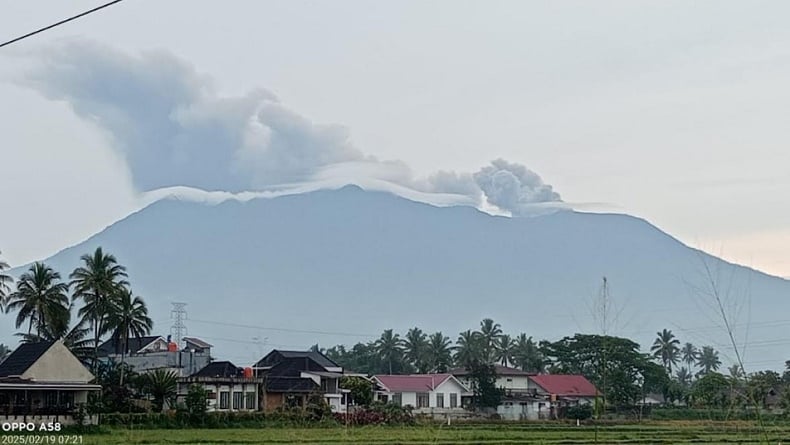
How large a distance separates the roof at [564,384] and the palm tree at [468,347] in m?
18.2

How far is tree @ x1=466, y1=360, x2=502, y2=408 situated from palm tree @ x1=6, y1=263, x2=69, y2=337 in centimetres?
2572

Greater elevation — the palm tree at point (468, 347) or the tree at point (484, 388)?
the palm tree at point (468, 347)

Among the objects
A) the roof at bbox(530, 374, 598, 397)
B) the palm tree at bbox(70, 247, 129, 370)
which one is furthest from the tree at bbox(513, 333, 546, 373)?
the palm tree at bbox(70, 247, 129, 370)

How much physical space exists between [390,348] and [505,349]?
12.0 m

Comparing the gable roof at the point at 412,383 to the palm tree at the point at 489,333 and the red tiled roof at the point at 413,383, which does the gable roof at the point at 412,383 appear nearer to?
the red tiled roof at the point at 413,383

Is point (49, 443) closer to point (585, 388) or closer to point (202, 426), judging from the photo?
point (202, 426)

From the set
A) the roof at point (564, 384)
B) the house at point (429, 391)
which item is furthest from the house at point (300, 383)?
the roof at point (564, 384)

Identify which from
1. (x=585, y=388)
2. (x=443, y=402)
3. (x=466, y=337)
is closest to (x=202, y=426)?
(x=443, y=402)

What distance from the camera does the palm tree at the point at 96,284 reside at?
50.2 m

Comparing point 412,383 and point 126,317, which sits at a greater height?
point 126,317

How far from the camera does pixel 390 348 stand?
9044 centimetres

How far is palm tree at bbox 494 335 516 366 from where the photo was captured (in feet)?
305
